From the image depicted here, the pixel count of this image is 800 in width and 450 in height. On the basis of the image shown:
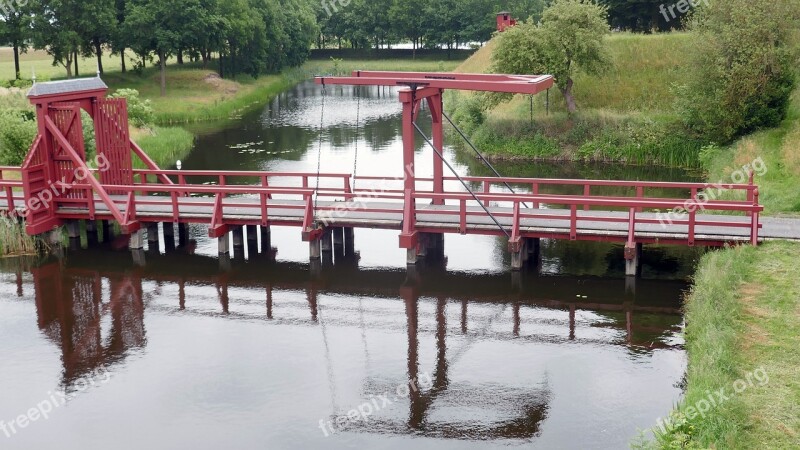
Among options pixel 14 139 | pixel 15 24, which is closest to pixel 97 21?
pixel 15 24

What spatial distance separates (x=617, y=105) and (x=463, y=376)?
32800 millimetres

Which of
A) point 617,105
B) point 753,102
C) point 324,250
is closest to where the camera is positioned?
point 324,250

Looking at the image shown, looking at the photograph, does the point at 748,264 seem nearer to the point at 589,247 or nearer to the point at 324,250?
the point at 589,247

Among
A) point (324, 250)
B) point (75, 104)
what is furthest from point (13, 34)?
point (324, 250)

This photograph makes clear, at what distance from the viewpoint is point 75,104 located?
28.1 meters

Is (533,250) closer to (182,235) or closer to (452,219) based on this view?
(452,219)

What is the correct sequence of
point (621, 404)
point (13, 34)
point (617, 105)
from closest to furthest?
1. point (621, 404)
2. point (617, 105)
3. point (13, 34)

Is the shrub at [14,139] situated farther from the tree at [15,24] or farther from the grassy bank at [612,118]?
the tree at [15,24]

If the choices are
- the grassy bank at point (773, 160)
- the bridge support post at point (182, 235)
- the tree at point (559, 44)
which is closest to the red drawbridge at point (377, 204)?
the bridge support post at point (182, 235)

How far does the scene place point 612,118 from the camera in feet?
147

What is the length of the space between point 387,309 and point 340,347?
2.74m

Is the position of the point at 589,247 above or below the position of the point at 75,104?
below

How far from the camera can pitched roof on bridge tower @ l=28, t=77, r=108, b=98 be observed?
1078 inches

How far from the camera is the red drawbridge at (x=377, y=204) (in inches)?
931
